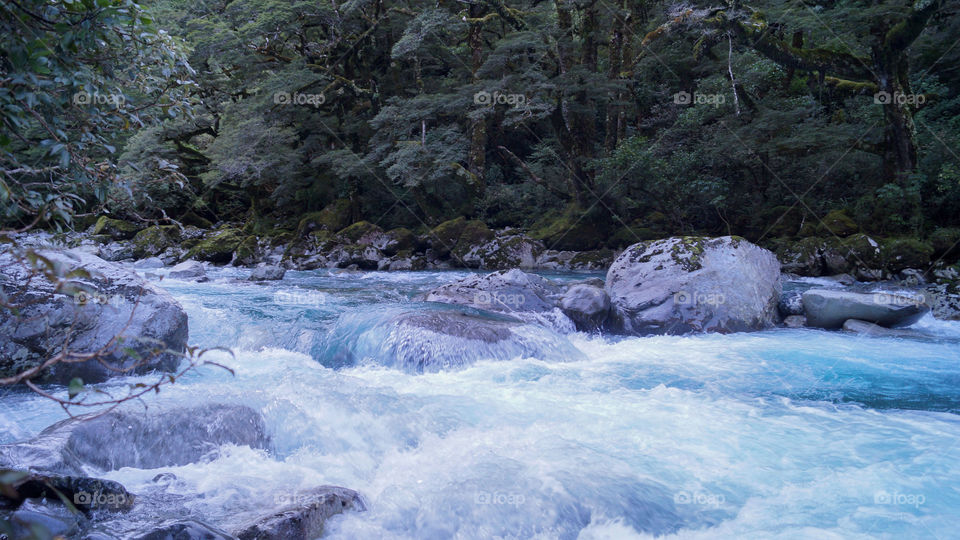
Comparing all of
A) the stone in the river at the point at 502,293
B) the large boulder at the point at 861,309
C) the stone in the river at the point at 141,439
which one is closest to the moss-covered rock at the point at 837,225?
the large boulder at the point at 861,309

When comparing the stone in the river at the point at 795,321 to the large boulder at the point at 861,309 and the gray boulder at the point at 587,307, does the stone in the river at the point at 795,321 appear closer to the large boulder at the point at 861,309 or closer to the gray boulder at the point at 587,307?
the large boulder at the point at 861,309

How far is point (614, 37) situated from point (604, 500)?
638 inches

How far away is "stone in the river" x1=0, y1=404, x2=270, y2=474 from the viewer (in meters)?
3.39

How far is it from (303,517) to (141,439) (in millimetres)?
1734

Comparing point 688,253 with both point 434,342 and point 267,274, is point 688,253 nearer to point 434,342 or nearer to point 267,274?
point 434,342

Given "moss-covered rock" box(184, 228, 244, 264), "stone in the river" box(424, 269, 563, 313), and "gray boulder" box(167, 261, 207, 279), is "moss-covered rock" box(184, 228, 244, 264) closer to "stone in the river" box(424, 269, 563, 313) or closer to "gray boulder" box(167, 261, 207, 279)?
"gray boulder" box(167, 261, 207, 279)

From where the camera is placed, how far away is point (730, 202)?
15852 millimetres

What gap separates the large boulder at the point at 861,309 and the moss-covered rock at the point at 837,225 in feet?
16.9

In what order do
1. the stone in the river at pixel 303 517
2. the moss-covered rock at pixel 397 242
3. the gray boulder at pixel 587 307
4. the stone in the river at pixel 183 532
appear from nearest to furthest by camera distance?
the stone in the river at pixel 183 532
the stone in the river at pixel 303 517
the gray boulder at pixel 587 307
the moss-covered rock at pixel 397 242

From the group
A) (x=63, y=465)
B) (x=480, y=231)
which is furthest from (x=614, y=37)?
(x=63, y=465)

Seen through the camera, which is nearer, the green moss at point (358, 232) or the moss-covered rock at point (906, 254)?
the moss-covered rock at point (906, 254)

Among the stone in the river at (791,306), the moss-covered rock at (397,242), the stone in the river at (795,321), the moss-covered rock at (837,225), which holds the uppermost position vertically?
the moss-covered rock at (837,225)

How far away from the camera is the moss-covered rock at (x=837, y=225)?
13242 mm

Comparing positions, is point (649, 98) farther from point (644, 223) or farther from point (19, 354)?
point (19, 354)
